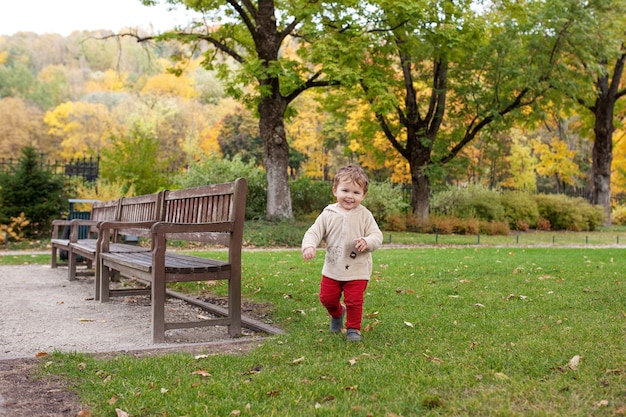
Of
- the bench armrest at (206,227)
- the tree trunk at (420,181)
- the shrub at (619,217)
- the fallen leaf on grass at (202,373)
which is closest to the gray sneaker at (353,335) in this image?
the fallen leaf on grass at (202,373)

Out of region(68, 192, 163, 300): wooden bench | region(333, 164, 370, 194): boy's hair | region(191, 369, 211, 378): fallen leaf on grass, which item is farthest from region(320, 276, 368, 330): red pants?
region(68, 192, 163, 300): wooden bench

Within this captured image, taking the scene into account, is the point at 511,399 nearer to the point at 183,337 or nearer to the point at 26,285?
the point at 183,337

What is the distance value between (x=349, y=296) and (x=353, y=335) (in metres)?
0.30

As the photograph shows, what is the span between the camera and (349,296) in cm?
474

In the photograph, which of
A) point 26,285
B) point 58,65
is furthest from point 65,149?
point 26,285

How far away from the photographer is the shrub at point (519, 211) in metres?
24.2

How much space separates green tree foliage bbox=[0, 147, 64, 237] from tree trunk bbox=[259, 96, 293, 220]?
236 inches

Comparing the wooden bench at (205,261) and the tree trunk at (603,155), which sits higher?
the tree trunk at (603,155)

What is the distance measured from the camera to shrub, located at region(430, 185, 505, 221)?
23.2 meters

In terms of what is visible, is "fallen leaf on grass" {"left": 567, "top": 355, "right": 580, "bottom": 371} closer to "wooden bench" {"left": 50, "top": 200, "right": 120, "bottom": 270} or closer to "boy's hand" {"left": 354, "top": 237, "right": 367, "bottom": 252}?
"boy's hand" {"left": 354, "top": 237, "right": 367, "bottom": 252}

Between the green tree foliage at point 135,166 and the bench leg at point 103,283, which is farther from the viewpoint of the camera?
the green tree foliage at point 135,166

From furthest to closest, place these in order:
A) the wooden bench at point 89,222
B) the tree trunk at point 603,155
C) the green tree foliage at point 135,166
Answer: the tree trunk at point 603,155
the green tree foliage at point 135,166
the wooden bench at point 89,222

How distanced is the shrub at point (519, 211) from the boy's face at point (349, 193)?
66.1 ft

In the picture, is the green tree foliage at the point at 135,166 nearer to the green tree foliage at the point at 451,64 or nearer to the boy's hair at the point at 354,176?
the green tree foliage at the point at 451,64
